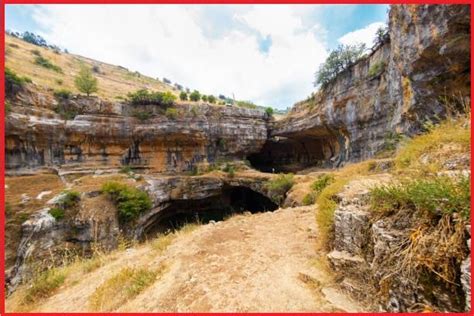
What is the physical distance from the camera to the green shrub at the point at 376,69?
14666 mm

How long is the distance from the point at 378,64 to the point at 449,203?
16.8m

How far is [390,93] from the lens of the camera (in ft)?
43.8

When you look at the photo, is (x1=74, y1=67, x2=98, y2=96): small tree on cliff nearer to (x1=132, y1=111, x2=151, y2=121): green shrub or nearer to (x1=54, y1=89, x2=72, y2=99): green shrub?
(x1=54, y1=89, x2=72, y2=99): green shrub

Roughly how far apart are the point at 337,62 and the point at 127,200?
63.3 ft

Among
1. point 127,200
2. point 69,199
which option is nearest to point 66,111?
point 69,199

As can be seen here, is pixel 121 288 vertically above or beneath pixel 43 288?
above

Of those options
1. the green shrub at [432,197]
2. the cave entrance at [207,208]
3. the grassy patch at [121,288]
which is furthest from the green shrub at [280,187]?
the green shrub at [432,197]

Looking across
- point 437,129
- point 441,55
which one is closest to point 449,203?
point 437,129

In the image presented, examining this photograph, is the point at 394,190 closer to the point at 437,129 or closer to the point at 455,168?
the point at 455,168

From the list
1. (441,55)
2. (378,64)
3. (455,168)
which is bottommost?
(455,168)

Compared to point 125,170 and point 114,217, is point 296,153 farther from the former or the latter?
point 114,217

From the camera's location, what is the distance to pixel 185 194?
1853cm

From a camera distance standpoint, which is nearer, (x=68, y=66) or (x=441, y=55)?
(x=441, y=55)

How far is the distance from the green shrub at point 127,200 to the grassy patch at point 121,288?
37.2 feet
